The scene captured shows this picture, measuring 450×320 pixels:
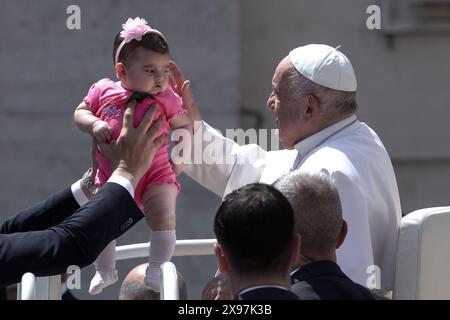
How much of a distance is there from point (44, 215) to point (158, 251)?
57 centimetres

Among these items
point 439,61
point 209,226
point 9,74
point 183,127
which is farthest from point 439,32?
point 183,127

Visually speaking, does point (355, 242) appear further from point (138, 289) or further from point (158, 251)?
point (138, 289)

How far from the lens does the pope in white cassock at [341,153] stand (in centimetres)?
381

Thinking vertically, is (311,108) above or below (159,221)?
above

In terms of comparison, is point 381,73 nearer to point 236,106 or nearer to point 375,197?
point 236,106

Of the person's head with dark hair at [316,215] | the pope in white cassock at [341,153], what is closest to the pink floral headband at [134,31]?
the pope in white cassock at [341,153]

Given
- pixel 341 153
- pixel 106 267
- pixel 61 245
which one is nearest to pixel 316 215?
pixel 61 245

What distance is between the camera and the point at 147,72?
3.85 meters

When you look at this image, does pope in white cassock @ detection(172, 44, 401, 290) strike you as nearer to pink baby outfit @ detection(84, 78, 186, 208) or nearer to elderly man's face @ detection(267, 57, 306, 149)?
elderly man's face @ detection(267, 57, 306, 149)

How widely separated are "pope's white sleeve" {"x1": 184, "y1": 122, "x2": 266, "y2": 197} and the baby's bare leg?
29.0 inches

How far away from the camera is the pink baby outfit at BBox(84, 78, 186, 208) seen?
155 inches

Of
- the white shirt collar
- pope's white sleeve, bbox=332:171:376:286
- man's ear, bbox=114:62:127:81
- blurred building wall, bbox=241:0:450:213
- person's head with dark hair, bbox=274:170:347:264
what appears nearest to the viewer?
person's head with dark hair, bbox=274:170:347:264

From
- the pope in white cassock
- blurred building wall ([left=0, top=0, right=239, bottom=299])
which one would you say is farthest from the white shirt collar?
blurred building wall ([left=0, top=0, right=239, bottom=299])

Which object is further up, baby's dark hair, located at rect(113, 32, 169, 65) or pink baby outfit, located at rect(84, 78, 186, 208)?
baby's dark hair, located at rect(113, 32, 169, 65)
